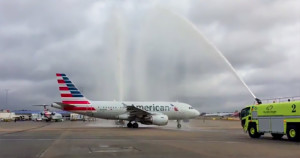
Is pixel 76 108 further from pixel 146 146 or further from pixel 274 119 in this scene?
pixel 146 146

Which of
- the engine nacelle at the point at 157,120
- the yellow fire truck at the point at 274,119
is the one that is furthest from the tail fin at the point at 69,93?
Result: the yellow fire truck at the point at 274,119

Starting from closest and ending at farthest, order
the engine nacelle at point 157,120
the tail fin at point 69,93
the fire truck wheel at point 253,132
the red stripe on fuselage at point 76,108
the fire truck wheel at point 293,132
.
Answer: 1. the fire truck wheel at point 293,132
2. the fire truck wheel at point 253,132
3. the engine nacelle at point 157,120
4. the red stripe on fuselage at point 76,108
5. the tail fin at point 69,93

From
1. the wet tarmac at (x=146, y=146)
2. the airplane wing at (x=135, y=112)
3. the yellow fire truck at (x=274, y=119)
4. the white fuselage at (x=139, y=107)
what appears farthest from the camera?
the white fuselage at (x=139, y=107)

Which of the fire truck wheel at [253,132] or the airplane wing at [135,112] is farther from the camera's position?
the airplane wing at [135,112]

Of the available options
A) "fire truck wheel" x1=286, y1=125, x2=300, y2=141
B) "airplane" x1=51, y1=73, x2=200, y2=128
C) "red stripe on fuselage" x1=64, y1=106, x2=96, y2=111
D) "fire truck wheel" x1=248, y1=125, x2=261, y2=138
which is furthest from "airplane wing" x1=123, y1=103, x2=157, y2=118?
"fire truck wheel" x1=286, y1=125, x2=300, y2=141

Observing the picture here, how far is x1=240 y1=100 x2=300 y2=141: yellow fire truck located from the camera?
22.7 metres

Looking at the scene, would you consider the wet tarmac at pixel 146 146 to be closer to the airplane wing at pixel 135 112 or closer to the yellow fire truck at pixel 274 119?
the yellow fire truck at pixel 274 119

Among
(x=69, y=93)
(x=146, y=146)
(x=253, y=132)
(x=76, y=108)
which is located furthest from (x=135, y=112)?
(x=146, y=146)

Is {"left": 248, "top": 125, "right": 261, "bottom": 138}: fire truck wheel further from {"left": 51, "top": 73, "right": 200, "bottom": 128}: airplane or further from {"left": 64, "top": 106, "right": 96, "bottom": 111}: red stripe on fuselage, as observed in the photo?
{"left": 64, "top": 106, "right": 96, "bottom": 111}: red stripe on fuselage

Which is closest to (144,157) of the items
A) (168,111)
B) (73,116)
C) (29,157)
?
(29,157)

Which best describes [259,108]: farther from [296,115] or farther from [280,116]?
[296,115]

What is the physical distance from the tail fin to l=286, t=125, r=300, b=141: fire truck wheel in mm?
27500

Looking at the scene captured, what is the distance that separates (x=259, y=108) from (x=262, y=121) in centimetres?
114

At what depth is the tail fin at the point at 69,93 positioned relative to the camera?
1743 inches
